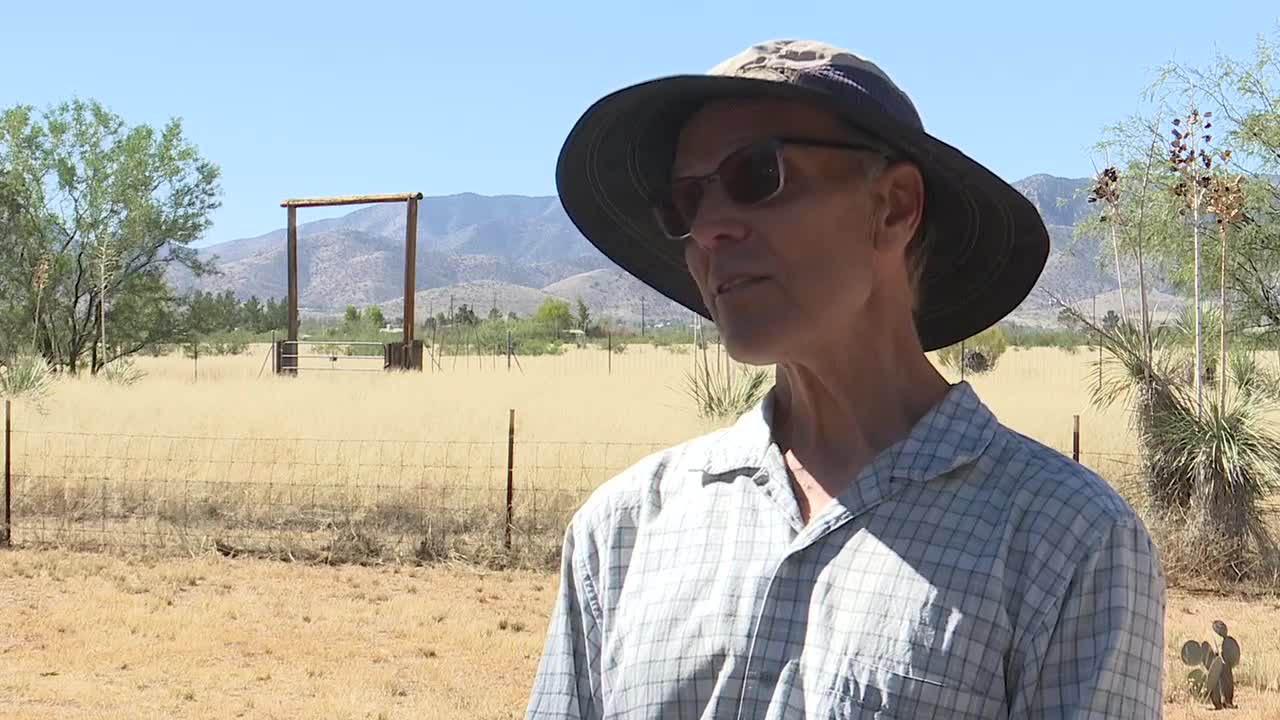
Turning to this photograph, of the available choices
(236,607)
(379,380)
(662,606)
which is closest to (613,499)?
(662,606)

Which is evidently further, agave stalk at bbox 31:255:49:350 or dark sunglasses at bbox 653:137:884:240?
agave stalk at bbox 31:255:49:350

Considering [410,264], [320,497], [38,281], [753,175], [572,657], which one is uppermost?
[410,264]

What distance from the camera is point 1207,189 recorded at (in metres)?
10.6

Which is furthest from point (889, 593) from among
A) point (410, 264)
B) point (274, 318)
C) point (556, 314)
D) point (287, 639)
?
point (556, 314)

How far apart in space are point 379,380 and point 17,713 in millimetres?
17406

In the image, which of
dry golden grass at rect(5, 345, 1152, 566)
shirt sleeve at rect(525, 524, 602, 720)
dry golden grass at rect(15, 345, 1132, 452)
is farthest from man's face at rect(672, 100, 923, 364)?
dry golden grass at rect(15, 345, 1132, 452)

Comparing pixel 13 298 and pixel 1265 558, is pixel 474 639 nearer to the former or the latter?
pixel 1265 558

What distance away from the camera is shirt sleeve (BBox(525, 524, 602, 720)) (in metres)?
1.64

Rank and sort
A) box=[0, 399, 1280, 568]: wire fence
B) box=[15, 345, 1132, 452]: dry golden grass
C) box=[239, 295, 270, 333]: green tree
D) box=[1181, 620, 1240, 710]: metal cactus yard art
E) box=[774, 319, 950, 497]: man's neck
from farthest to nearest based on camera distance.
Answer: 1. box=[239, 295, 270, 333]: green tree
2. box=[15, 345, 1132, 452]: dry golden grass
3. box=[0, 399, 1280, 568]: wire fence
4. box=[1181, 620, 1240, 710]: metal cactus yard art
5. box=[774, 319, 950, 497]: man's neck

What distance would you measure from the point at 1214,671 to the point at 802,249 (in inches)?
248

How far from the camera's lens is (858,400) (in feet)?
5.05

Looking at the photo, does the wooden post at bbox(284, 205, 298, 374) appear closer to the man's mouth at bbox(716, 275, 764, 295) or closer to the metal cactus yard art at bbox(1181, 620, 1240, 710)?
the metal cactus yard art at bbox(1181, 620, 1240, 710)

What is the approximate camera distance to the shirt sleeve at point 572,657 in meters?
1.64

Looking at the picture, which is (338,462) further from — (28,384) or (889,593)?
(889,593)
